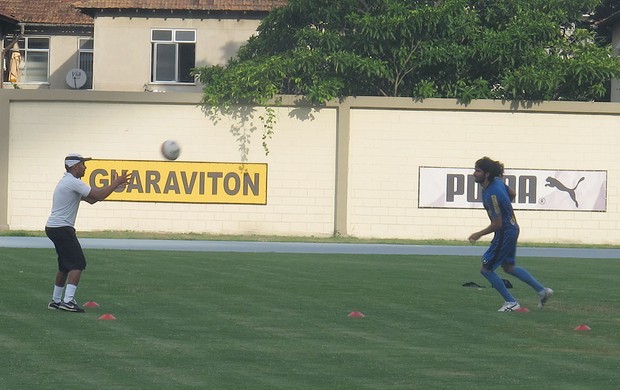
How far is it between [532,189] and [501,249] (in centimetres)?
1688

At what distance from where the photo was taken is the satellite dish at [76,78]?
41881 millimetres

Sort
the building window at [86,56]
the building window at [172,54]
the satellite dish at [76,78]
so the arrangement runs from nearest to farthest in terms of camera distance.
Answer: the building window at [172,54] → the satellite dish at [76,78] → the building window at [86,56]

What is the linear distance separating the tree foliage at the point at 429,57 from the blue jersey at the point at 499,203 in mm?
16498

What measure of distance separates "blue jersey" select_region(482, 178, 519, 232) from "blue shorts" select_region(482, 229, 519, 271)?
0.07 m

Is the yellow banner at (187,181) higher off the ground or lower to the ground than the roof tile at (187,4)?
lower

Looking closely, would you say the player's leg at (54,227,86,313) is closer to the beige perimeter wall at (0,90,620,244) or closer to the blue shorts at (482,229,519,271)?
the blue shorts at (482,229,519,271)

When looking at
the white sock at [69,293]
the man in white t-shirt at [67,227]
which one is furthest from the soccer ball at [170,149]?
the white sock at [69,293]

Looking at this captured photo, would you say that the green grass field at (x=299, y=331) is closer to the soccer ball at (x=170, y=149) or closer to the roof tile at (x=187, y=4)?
the soccer ball at (x=170, y=149)

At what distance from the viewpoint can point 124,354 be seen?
1064cm

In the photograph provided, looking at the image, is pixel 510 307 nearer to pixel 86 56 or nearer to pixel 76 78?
pixel 76 78

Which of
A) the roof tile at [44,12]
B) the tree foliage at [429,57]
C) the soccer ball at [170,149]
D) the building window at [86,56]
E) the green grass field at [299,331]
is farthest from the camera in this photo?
the building window at [86,56]

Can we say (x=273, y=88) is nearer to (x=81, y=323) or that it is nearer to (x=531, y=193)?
(x=531, y=193)

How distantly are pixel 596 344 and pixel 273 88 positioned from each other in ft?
65.8

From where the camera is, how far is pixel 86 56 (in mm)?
45469
